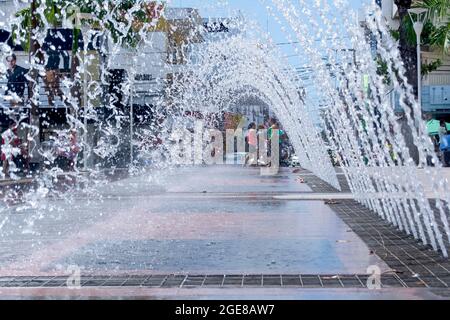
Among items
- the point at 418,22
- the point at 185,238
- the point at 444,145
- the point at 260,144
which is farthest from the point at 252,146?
the point at 185,238

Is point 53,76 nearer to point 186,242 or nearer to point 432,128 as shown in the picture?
point 432,128

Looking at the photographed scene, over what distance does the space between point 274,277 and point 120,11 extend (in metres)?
22.8

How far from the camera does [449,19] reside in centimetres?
2684

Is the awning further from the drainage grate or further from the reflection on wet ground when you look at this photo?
the drainage grate

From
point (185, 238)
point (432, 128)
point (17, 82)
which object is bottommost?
point (185, 238)

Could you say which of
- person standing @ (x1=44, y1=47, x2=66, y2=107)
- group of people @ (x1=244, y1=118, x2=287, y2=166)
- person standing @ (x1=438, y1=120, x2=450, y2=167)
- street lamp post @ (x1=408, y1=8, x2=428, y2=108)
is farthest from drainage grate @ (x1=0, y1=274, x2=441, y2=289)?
person standing @ (x1=44, y1=47, x2=66, y2=107)

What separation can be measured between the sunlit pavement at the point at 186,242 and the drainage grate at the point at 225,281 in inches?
8.8

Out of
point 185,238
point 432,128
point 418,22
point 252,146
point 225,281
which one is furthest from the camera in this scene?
point 432,128

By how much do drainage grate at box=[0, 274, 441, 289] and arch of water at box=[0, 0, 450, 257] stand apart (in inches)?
60.3

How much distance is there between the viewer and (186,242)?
299 inches

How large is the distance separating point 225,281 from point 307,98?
19510 mm

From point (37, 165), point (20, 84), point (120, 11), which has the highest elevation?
point (120, 11)

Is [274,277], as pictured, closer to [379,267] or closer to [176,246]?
[379,267]
